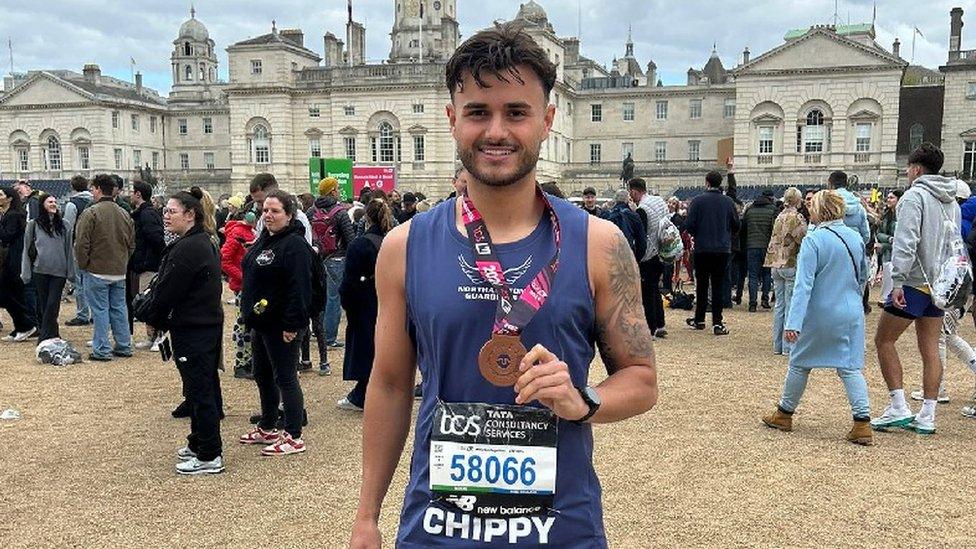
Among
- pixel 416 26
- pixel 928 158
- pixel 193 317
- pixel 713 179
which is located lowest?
pixel 193 317

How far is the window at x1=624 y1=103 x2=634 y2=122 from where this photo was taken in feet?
218

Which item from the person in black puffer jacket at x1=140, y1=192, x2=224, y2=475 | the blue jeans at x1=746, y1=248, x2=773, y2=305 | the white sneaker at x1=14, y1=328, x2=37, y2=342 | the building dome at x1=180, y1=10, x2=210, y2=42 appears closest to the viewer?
the person in black puffer jacket at x1=140, y1=192, x2=224, y2=475

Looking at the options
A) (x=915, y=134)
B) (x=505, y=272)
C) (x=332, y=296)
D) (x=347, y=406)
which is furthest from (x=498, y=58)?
(x=915, y=134)

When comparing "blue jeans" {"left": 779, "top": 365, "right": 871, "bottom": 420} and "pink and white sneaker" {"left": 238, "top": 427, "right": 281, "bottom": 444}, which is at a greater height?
"blue jeans" {"left": 779, "top": 365, "right": 871, "bottom": 420}

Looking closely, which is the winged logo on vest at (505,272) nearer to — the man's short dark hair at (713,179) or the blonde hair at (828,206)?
the blonde hair at (828,206)

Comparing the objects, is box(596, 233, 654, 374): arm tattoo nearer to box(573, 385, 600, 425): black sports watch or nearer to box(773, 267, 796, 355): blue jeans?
box(573, 385, 600, 425): black sports watch

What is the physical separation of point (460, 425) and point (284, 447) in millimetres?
4626

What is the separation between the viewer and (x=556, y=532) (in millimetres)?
1781

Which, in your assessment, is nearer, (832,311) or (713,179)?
(832,311)

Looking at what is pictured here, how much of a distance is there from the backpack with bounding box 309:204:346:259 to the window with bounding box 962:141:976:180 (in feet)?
191

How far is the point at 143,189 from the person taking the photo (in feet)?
31.3

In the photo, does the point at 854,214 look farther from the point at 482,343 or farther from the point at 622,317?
the point at 482,343

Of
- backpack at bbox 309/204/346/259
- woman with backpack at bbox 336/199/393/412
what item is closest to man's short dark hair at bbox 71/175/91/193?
backpack at bbox 309/204/346/259

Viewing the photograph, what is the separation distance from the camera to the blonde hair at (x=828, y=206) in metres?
6.24
